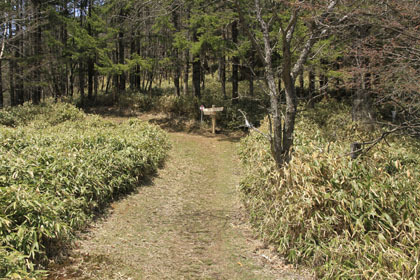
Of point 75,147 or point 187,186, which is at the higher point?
point 75,147

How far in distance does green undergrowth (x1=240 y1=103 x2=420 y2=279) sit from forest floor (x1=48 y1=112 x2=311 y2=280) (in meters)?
0.37

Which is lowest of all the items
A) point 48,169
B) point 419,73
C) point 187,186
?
point 187,186

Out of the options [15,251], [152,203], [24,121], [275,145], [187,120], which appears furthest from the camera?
[187,120]

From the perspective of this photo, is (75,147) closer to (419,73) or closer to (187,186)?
(187,186)

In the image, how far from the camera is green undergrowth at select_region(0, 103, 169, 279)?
3535 millimetres

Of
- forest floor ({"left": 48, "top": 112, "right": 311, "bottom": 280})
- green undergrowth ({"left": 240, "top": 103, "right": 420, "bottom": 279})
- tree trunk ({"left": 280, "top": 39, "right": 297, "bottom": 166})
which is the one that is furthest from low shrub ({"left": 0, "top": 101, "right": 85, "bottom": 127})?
green undergrowth ({"left": 240, "top": 103, "right": 420, "bottom": 279})

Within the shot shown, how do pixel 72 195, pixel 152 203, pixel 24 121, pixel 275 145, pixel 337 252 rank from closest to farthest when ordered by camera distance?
pixel 337 252
pixel 72 195
pixel 275 145
pixel 152 203
pixel 24 121

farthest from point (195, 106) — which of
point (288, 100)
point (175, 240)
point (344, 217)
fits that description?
point (344, 217)

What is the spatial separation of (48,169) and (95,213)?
1122mm

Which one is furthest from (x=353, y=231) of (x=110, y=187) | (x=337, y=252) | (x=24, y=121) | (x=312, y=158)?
(x=24, y=121)

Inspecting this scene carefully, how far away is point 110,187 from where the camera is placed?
5984mm

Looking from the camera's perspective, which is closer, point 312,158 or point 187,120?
point 312,158

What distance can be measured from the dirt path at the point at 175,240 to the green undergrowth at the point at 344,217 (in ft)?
1.36

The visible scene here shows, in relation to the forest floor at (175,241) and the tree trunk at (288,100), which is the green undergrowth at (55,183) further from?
the tree trunk at (288,100)
